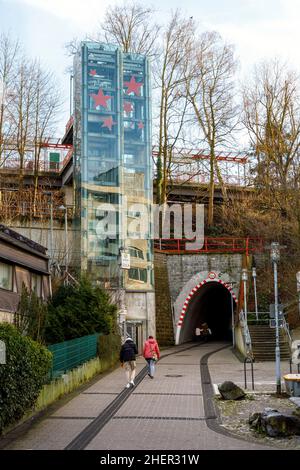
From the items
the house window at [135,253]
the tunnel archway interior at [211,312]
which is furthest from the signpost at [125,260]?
the tunnel archway interior at [211,312]

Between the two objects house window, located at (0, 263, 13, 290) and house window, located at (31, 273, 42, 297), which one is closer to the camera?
house window, located at (0, 263, 13, 290)

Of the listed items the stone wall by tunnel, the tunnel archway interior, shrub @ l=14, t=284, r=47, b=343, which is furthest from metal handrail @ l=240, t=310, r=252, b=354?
shrub @ l=14, t=284, r=47, b=343

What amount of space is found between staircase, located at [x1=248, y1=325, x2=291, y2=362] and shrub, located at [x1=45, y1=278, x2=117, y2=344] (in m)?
6.93

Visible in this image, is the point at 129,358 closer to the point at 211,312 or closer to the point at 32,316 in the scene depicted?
the point at 32,316

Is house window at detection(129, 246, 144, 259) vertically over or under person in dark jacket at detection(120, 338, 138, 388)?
over

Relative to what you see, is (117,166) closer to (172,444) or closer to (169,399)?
(169,399)

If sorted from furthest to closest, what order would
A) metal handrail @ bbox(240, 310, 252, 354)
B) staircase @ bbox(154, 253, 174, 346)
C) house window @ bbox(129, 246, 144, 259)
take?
1. staircase @ bbox(154, 253, 174, 346)
2. house window @ bbox(129, 246, 144, 259)
3. metal handrail @ bbox(240, 310, 252, 354)

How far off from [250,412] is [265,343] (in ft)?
49.7

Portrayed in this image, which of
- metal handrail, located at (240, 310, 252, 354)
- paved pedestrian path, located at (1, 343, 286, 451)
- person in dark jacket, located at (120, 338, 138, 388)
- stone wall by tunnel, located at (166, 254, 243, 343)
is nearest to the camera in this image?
paved pedestrian path, located at (1, 343, 286, 451)

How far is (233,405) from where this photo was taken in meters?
15.1

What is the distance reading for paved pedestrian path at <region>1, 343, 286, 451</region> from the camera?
10.5 metres

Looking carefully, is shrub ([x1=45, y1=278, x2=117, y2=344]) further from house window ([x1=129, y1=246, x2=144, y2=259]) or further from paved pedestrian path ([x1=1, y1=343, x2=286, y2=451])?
house window ([x1=129, y1=246, x2=144, y2=259])

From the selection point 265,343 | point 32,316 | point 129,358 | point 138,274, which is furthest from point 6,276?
point 265,343

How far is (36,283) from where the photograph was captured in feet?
83.9
